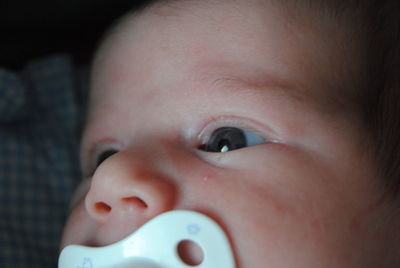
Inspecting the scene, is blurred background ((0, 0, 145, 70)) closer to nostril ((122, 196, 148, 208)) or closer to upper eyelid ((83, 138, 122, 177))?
upper eyelid ((83, 138, 122, 177))

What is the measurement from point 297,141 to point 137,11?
464 millimetres

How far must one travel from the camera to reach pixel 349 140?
93 cm

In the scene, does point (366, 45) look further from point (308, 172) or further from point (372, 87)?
point (308, 172)

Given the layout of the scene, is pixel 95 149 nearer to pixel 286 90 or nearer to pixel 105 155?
pixel 105 155

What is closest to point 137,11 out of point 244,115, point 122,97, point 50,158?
point 122,97

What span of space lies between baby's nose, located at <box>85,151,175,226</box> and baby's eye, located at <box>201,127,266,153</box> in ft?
0.39

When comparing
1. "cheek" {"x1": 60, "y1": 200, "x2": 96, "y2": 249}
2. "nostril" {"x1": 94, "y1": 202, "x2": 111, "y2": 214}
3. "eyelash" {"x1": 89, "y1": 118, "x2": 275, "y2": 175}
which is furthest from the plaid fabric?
"eyelash" {"x1": 89, "y1": 118, "x2": 275, "y2": 175}

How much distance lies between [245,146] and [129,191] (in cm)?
22

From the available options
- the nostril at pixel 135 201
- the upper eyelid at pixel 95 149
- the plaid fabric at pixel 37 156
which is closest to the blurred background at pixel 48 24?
the plaid fabric at pixel 37 156

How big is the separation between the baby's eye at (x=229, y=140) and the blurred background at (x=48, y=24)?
72 centimetres

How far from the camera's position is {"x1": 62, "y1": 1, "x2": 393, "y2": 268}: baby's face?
2.80 ft

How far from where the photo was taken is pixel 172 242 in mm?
818

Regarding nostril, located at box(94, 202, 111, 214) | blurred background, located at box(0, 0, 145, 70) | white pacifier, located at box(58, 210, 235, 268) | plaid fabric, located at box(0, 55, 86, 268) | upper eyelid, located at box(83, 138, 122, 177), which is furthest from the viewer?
blurred background, located at box(0, 0, 145, 70)

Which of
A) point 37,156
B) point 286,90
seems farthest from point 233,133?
point 37,156
